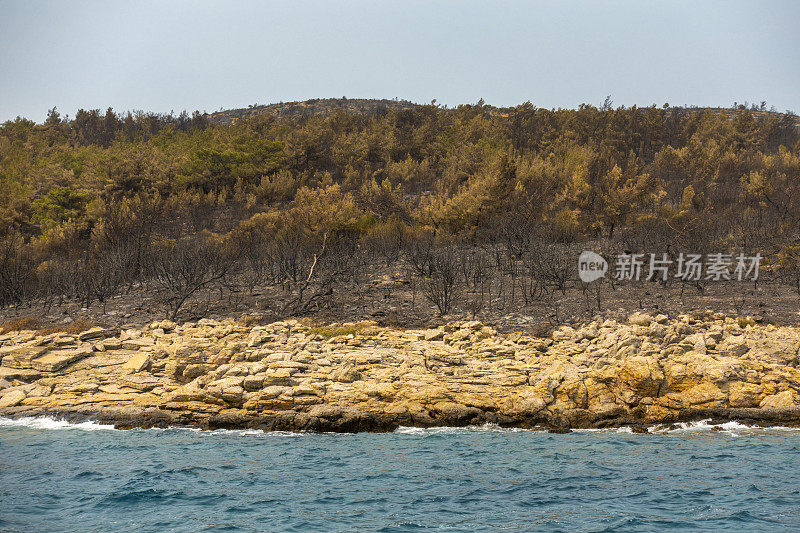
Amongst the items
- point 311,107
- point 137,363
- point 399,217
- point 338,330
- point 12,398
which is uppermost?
point 311,107

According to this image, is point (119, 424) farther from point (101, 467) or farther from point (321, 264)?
point (321, 264)

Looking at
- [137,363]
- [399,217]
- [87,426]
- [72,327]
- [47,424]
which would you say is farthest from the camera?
[399,217]

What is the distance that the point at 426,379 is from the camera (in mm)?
13633

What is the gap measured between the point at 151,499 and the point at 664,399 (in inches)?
407

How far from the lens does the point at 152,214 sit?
33.4m

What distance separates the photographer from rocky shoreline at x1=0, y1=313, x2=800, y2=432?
12.3 meters

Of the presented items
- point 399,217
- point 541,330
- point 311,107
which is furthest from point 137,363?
point 311,107

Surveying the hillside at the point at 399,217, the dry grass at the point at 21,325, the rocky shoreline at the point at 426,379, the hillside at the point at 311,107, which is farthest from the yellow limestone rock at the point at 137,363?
the hillside at the point at 311,107

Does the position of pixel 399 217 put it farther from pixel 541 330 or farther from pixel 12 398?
pixel 12 398

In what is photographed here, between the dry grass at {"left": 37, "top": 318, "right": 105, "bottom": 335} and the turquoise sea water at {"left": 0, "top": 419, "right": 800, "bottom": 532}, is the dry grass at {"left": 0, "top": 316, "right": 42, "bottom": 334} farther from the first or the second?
the turquoise sea water at {"left": 0, "top": 419, "right": 800, "bottom": 532}

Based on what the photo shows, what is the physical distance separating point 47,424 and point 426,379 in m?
8.48

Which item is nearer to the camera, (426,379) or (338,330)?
(426,379)

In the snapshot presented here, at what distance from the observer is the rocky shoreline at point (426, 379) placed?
12344mm

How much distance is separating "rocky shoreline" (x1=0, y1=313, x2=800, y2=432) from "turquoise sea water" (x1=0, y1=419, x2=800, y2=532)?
576 millimetres
